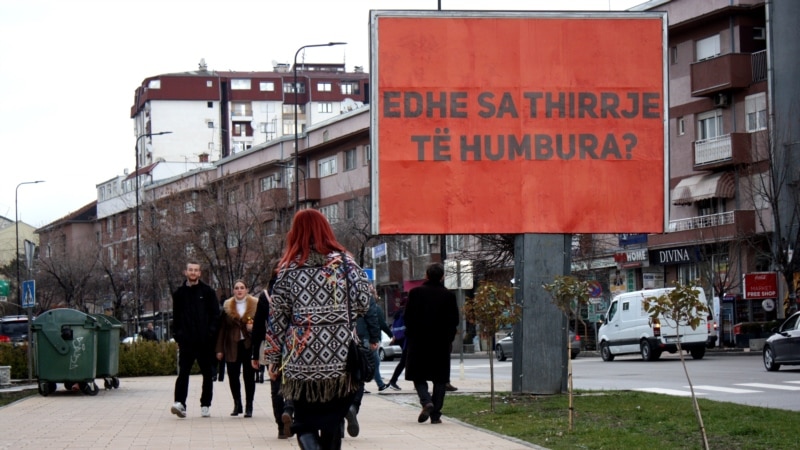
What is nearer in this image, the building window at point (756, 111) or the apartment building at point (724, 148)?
the apartment building at point (724, 148)

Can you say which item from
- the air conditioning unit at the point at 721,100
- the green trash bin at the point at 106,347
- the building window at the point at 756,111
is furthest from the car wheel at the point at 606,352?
the green trash bin at the point at 106,347

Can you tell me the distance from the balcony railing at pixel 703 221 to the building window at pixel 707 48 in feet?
19.5

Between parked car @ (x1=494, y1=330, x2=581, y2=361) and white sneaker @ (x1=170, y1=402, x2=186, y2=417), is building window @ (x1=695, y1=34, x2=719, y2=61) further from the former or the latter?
white sneaker @ (x1=170, y1=402, x2=186, y2=417)

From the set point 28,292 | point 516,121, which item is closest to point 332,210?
point 28,292

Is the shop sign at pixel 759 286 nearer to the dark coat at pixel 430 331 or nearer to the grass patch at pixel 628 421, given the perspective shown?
the grass patch at pixel 628 421

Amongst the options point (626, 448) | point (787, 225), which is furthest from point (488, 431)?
point (787, 225)

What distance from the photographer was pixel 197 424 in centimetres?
1497

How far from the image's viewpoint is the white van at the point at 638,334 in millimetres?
36094

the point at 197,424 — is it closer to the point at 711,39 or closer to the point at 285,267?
the point at 285,267

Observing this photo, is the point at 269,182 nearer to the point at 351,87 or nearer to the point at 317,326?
the point at 351,87

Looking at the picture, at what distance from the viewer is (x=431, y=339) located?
48.7ft

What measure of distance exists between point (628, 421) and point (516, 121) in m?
5.32

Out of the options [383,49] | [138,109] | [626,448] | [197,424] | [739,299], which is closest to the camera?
[626,448]

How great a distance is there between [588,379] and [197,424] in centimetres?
1346
